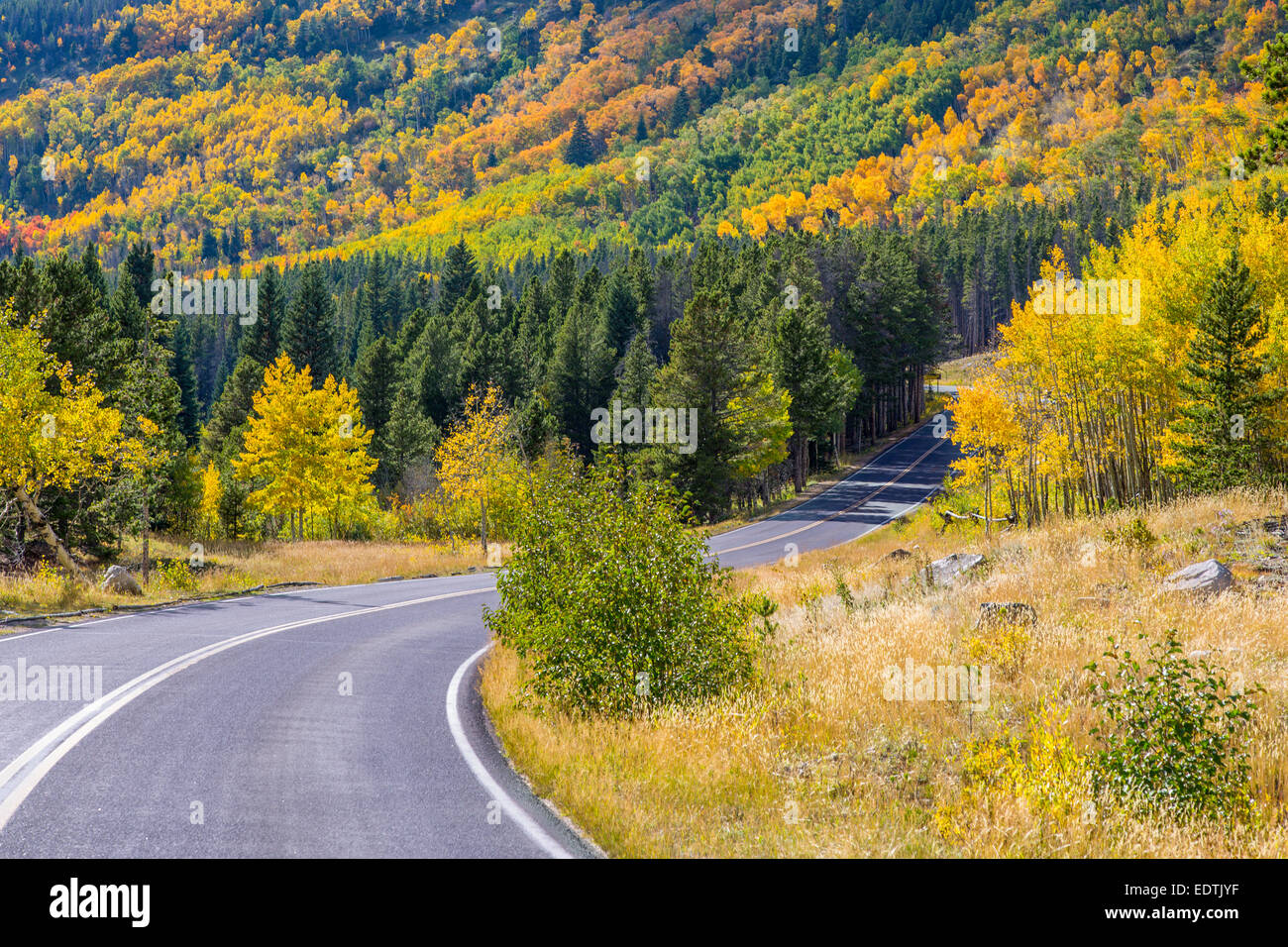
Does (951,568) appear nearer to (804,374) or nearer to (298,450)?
(298,450)

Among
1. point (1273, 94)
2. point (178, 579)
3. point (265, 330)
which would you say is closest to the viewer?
point (1273, 94)

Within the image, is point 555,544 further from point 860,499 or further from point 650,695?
point 860,499

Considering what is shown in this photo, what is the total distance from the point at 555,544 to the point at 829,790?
4.82m

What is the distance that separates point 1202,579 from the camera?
14289 mm

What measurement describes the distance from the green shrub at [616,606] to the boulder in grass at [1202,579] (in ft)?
25.2

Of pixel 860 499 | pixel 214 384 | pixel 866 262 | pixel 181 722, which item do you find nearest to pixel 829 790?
pixel 181 722

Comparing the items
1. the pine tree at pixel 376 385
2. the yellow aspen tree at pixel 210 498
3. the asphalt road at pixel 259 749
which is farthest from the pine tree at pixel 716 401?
the asphalt road at pixel 259 749

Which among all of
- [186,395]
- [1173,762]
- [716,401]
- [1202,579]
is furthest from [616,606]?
[186,395]

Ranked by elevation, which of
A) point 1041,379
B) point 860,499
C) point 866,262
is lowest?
point 860,499

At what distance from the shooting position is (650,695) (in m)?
10.2

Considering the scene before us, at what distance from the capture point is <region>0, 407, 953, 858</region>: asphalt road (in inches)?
251

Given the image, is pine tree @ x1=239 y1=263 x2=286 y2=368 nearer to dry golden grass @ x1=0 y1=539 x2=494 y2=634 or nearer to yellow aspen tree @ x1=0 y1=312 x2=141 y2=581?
dry golden grass @ x1=0 y1=539 x2=494 y2=634

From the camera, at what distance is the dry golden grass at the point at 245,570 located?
19.5 m

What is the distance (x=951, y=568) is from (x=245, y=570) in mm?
21842
